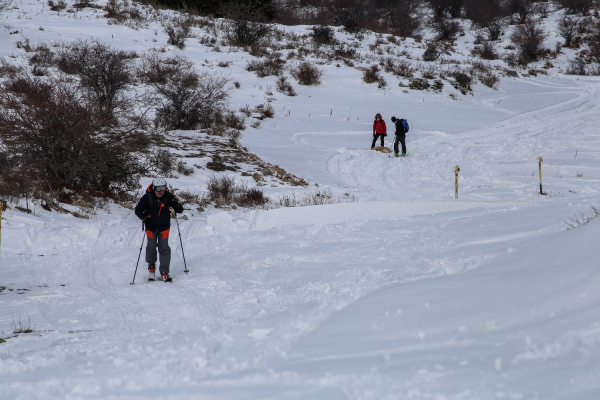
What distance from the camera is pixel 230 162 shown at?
15.9 m

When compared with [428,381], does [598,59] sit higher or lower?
higher

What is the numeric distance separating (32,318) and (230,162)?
1086 cm

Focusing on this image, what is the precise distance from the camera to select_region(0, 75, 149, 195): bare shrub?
34.0ft

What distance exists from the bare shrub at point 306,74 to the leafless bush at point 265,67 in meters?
0.85

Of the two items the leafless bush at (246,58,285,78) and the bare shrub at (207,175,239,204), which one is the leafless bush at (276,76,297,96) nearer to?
the leafless bush at (246,58,285,78)

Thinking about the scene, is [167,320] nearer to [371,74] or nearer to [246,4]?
[371,74]

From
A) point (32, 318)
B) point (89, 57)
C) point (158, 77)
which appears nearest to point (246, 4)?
point (158, 77)

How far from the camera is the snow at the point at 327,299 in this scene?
2.99m

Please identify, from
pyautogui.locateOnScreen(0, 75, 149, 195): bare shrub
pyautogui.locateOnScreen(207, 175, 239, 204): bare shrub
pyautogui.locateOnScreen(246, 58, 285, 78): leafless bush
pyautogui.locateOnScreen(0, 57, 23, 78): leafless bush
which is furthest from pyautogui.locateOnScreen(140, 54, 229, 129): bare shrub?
pyautogui.locateOnScreen(0, 75, 149, 195): bare shrub

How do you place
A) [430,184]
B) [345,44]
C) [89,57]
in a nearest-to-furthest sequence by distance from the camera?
[430,184], [89,57], [345,44]

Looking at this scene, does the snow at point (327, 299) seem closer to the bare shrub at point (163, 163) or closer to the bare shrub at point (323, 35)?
the bare shrub at point (163, 163)

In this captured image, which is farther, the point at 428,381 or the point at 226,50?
the point at 226,50

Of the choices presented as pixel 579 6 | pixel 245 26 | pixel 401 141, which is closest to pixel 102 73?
pixel 401 141

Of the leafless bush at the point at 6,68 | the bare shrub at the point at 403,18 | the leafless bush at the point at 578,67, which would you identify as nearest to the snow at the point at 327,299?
the leafless bush at the point at 6,68
